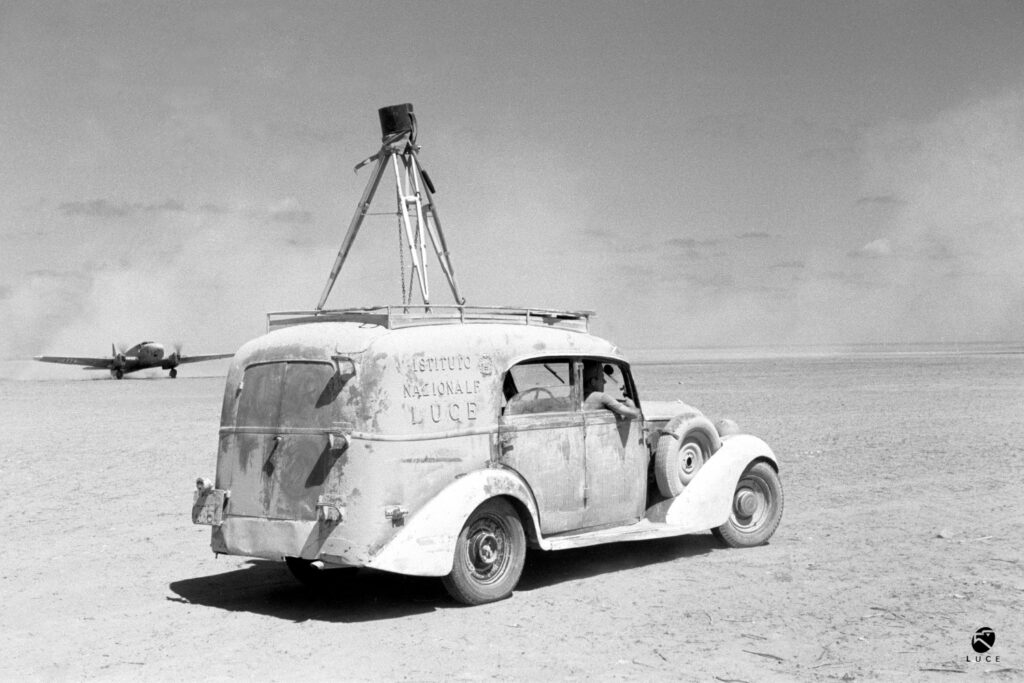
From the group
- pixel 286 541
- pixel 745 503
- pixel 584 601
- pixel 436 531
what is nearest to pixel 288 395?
pixel 286 541

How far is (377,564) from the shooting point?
785cm

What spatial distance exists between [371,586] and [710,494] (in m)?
3.00

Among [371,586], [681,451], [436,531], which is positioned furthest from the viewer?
[681,451]

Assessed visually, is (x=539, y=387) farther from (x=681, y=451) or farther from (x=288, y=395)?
(x=288, y=395)

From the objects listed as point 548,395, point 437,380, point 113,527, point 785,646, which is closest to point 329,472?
point 437,380

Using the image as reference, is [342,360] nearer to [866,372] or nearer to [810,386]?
[810,386]

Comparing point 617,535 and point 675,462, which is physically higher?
point 675,462

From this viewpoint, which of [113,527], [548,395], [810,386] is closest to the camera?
[548,395]

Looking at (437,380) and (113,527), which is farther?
(113,527)

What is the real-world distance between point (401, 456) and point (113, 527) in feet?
19.0

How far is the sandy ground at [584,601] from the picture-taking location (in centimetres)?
704

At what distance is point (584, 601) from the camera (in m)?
8.66

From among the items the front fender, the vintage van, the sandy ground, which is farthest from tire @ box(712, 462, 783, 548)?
the front fender

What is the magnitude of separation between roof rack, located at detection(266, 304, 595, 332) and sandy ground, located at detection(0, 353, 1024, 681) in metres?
2.10
